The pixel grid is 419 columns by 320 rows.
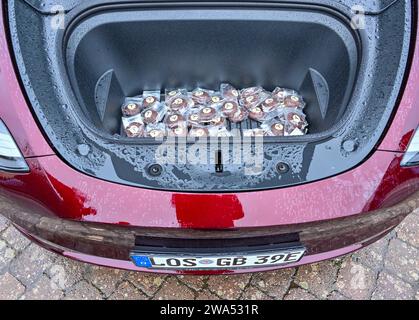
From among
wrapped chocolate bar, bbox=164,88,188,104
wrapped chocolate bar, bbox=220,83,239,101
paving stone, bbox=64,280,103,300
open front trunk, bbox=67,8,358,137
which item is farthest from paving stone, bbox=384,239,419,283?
paving stone, bbox=64,280,103,300

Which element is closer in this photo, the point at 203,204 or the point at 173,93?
the point at 203,204

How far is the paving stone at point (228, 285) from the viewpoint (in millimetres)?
2086

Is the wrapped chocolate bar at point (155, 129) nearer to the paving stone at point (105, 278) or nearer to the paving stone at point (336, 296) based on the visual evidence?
the paving stone at point (105, 278)

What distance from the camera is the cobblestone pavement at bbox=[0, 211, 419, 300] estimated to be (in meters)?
2.08

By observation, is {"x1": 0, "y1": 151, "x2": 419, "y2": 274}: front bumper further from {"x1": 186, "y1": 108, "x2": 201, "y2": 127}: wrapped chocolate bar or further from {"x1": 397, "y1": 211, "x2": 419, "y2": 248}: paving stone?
{"x1": 397, "y1": 211, "x2": 419, "y2": 248}: paving stone

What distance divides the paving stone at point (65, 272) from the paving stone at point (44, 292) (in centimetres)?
2

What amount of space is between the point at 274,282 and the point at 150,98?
43.1 inches

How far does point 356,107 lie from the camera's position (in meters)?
1.43

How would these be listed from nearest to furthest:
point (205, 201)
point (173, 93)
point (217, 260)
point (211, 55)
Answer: point (205, 201), point (217, 260), point (211, 55), point (173, 93)

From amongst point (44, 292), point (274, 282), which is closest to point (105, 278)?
point (44, 292)

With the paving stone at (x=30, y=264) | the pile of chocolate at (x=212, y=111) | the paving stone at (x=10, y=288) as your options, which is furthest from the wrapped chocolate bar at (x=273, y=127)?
the paving stone at (x=10, y=288)

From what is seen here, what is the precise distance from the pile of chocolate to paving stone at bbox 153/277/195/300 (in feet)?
2.46

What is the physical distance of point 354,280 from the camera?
2121mm

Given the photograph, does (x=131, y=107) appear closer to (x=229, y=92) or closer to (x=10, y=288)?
(x=229, y=92)
